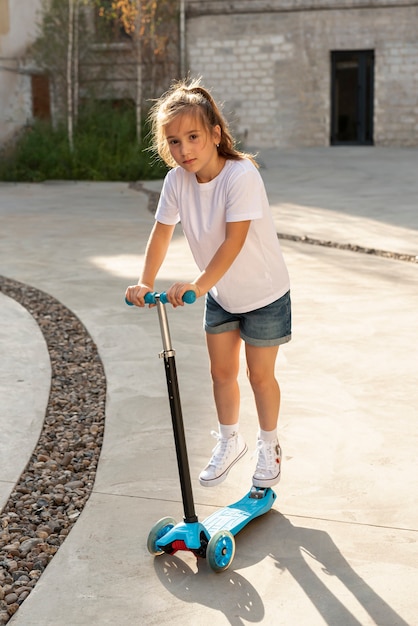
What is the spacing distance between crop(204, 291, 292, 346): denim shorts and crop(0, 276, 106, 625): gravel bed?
0.70 m

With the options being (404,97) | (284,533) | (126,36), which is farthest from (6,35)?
(284,533)

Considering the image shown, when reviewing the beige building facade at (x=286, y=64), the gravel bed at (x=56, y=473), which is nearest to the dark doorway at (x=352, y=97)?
the beige building facade at (x=286, y=64)

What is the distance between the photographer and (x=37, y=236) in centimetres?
823

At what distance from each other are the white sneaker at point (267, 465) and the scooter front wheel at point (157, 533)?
334 mm

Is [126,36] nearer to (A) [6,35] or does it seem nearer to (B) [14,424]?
(A) [6,35]

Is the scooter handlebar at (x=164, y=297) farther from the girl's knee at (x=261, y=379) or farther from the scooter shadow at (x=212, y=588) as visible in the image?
the scooter shadow at (x=212, y=588)

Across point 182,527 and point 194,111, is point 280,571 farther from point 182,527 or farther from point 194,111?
point 194,111

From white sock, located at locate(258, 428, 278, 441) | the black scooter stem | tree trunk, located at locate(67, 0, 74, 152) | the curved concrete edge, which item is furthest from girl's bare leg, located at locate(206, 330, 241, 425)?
tree trunk, located at locate(67, 0, 74, 152)

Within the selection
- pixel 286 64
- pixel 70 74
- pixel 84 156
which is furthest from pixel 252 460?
pixel 286 64

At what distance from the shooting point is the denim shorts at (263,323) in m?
2.67

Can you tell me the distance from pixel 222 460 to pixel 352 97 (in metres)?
17.8

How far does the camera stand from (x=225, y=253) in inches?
98.0

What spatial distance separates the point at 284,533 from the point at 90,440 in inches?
38.8

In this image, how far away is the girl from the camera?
2498mm
